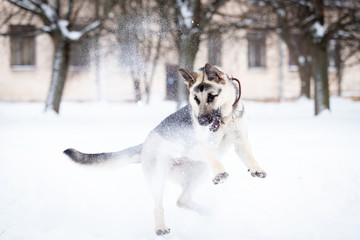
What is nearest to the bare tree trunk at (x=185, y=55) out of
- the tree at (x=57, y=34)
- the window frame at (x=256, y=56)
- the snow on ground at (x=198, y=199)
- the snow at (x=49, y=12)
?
the snow on ground at (x=198, y=199)

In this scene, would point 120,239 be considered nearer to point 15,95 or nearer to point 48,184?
point 48,184

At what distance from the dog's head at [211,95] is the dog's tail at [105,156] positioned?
0.81 meters

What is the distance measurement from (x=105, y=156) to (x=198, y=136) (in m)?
0.99

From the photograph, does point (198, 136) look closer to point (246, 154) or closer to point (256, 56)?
point (246, 154)

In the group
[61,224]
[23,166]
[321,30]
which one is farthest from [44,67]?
[61,224]

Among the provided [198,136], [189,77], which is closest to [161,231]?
[198,136]

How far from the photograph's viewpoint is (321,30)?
10.6 metres

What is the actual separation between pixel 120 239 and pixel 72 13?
416 inches

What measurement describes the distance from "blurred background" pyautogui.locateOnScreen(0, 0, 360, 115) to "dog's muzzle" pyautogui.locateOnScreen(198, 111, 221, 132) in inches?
188

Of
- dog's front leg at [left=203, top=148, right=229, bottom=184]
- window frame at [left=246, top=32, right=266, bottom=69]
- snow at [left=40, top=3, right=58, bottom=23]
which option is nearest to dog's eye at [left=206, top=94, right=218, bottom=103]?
dog's front leg at [left=203, top=148, right=229, bottom=184]

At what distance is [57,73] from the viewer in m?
11.7

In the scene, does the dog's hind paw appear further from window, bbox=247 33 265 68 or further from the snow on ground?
window, bbox=247 33 265 68

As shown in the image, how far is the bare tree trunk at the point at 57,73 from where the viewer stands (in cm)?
1159

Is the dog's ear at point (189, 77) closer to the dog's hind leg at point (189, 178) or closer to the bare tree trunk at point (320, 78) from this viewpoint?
the dog's hind leg at point (189, 178)
